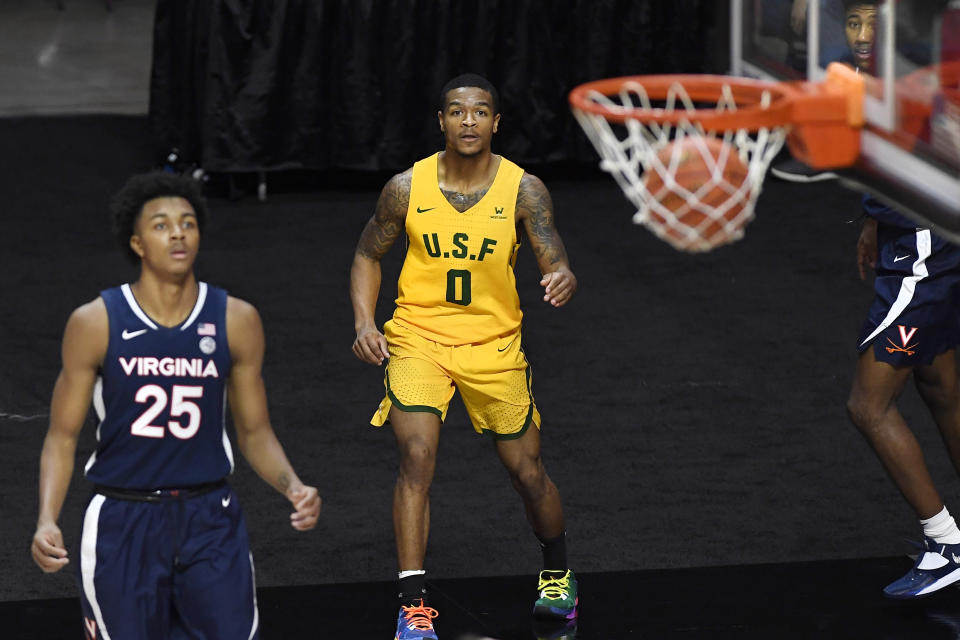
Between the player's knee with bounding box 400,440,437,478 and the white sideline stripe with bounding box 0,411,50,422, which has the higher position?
the player's knee with bounding box 400,440,437,478

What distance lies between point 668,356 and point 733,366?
35 cm

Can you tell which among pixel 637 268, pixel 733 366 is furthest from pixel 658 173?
pixel 637 268

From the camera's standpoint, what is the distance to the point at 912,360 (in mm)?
5414

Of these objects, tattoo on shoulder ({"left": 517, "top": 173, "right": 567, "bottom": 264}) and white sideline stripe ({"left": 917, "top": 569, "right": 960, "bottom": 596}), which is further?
white sideline stripe ({"left": 917, "top": 569, "right": 960, "bottom": 596})

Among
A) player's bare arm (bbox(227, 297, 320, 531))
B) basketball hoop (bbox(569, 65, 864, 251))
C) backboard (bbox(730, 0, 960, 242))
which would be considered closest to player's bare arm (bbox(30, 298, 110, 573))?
player's bare arm (bbox(227, 297, 320, 531))

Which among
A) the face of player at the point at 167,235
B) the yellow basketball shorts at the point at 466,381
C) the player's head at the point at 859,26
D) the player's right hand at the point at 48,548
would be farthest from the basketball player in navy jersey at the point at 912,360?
the player's right hand at the point at 48,548

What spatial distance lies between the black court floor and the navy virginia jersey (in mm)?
1413

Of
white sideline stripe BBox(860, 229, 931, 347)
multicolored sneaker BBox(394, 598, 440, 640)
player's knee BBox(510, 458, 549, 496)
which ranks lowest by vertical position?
multicolored sneaker BBox(394, 598, 440, 640)

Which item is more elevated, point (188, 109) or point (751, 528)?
point (188, 109)

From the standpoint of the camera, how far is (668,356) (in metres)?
8.20

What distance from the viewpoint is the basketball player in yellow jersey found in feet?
17.0

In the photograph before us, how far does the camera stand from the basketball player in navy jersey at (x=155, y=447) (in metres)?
3.96

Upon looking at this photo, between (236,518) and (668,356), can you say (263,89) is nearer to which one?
(668,356)

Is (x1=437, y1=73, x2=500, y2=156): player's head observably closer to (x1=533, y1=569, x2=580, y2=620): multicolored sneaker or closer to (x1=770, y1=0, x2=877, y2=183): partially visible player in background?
(x1=770, y1=0, x2=877, y2=183): partially visible player in background
